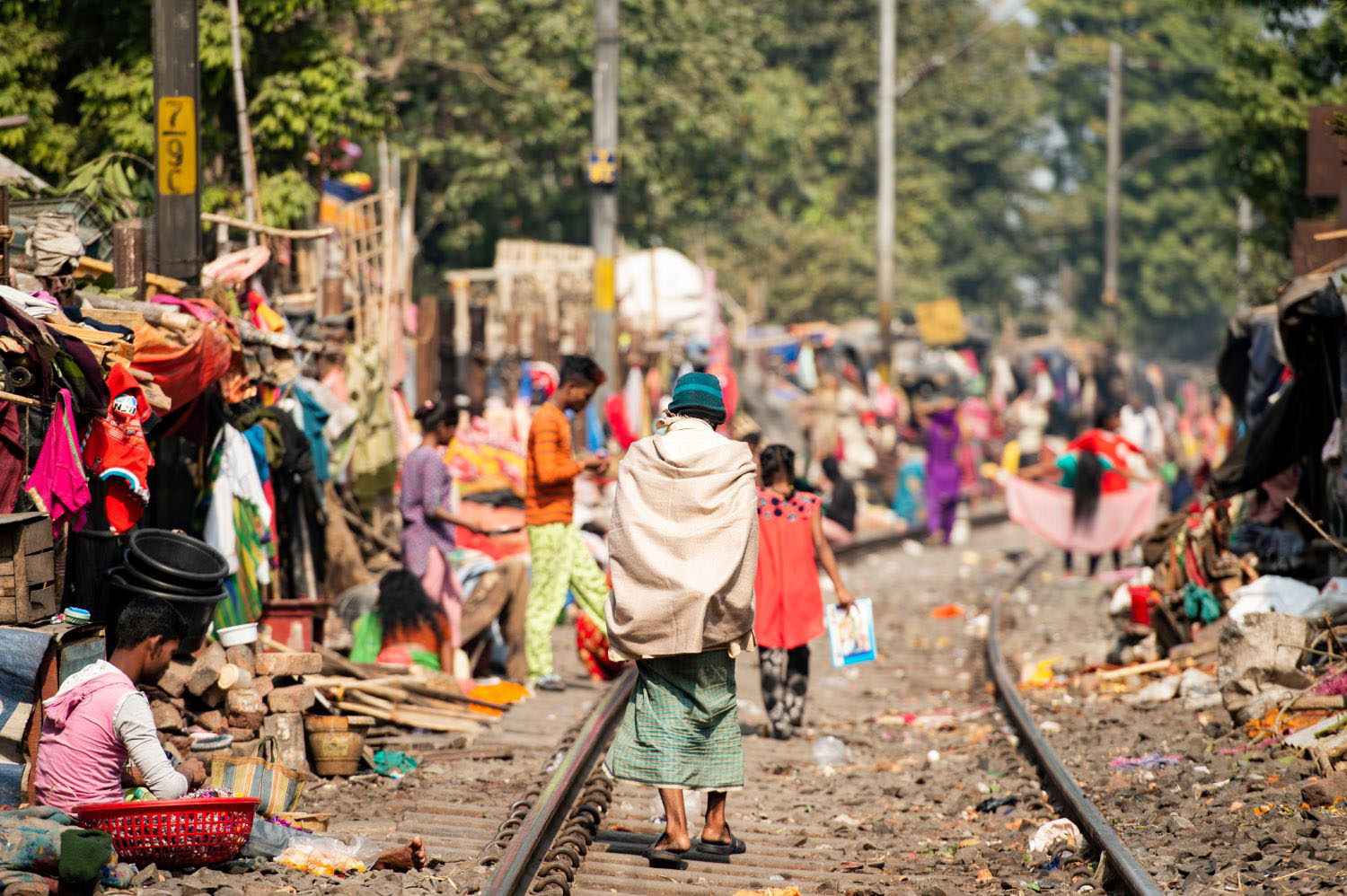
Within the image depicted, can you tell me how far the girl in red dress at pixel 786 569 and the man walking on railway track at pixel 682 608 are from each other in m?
2.89

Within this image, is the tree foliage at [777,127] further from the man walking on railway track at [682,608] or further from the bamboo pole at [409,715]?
the man walking on railway track at [682,608]

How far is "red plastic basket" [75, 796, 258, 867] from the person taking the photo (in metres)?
6.38

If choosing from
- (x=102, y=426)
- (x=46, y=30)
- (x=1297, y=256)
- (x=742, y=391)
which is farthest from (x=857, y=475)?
(x=102, y=426)

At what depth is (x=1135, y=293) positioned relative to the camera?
65125mm

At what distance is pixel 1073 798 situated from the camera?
26.2ft

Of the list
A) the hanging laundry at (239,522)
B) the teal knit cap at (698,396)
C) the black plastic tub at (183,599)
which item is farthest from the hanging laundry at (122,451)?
the teal knit cap at (698,396)

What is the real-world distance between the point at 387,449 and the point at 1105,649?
577cm

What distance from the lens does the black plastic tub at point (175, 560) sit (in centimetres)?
798

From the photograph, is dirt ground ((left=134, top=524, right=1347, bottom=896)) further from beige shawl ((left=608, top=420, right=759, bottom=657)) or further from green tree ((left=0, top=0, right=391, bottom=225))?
green tree ((left=0, top=0, right=391, bottom=225))

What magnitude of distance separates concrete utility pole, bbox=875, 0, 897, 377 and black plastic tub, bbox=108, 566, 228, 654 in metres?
23.6

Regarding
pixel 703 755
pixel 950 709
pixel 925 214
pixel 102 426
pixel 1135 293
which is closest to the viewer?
pixel 703 755

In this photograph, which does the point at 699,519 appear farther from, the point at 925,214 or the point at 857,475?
the point at 925,214

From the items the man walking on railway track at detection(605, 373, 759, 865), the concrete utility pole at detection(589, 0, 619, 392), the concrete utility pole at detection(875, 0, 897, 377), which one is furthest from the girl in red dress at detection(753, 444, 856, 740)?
the concrete utility pole at detection(875, 0, 897, 377)

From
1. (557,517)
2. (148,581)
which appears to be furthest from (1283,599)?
(148,581)
